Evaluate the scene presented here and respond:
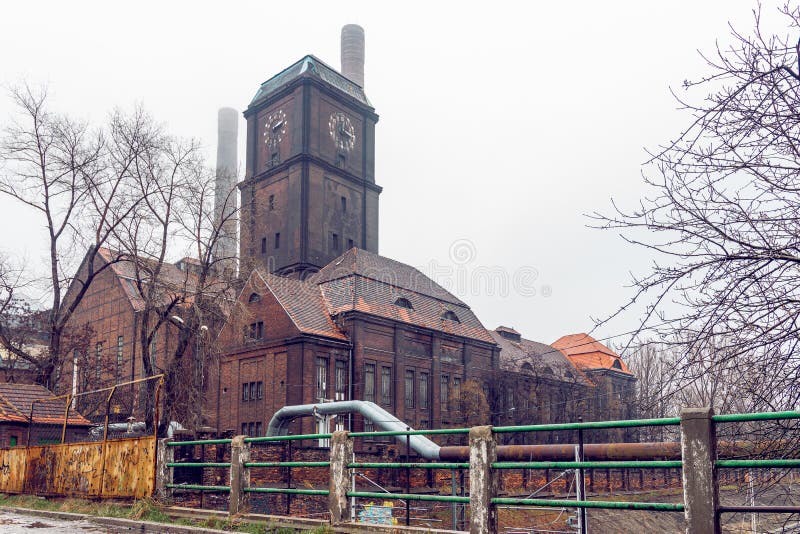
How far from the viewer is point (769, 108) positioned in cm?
534

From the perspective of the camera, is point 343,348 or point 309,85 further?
point 309,85

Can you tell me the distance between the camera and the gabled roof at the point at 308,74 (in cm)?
5212

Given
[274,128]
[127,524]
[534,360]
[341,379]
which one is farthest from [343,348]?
[127,524]

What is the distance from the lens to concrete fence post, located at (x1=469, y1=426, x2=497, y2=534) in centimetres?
760

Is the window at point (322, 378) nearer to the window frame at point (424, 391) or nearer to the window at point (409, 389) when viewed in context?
the window at point (409, 389)

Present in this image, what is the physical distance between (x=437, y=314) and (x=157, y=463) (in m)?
33.7

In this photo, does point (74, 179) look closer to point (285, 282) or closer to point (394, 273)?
point (285, 282)

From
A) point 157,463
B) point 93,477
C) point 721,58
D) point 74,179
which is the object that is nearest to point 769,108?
point 721,58

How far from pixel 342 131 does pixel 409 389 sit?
2136 cm

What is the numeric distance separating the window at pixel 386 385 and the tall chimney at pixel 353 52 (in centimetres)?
3762

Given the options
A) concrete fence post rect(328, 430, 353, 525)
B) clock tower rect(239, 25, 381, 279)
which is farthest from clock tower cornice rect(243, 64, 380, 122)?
concrete fence post rect(328, 430, 353, 525)

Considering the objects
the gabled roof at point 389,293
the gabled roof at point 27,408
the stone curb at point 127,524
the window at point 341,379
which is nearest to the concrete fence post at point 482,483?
the stone curb at point 127,524

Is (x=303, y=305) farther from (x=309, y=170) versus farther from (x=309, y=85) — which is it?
(x=309, y=85)

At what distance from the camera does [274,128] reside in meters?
52.4
